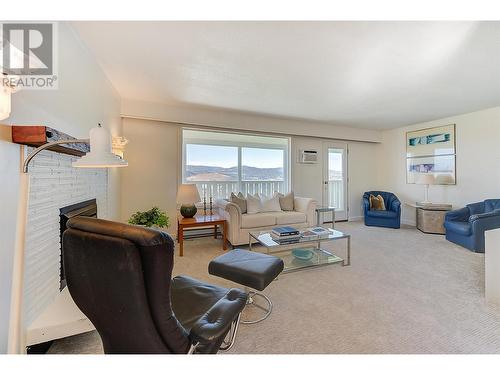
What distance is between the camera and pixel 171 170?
12.8 feet

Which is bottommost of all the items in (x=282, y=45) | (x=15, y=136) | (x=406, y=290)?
(x=406, y=290)

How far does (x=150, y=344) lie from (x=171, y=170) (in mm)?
3410

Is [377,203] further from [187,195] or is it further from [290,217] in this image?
[187,195]

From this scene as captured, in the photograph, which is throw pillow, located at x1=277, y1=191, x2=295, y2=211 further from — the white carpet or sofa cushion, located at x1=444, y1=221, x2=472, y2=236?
sofa cushion, located at x1=444, y1=221, x2=472, y2=236

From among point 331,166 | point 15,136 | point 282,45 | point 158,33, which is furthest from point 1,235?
point 331,166

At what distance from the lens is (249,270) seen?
1.63 meters

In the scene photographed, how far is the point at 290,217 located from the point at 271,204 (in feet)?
1.59

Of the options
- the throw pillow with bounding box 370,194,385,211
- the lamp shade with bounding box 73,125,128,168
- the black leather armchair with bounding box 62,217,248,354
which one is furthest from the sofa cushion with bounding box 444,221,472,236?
the lamp shade with bounding box 73,125,128,168

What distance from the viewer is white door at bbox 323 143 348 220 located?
5.38 metres

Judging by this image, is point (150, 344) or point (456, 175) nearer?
point (150, 344)

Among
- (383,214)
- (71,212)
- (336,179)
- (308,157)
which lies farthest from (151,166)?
(383,214)

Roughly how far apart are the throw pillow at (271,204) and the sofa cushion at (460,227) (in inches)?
109

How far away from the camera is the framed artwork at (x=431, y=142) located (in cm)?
439
